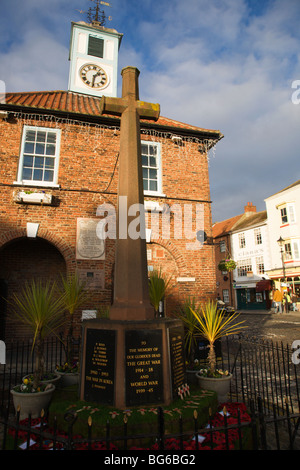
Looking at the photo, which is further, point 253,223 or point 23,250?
point 253,223

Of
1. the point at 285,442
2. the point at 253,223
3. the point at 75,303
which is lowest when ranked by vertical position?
the point at 285,442

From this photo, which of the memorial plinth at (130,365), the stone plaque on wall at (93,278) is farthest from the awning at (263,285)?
the memorial plinth at (130,365)

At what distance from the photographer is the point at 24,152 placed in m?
9.90

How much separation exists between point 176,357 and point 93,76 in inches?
542

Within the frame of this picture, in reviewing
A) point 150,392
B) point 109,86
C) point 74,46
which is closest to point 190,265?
point 150,392

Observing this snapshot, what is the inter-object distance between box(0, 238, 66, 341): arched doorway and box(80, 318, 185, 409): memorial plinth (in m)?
6.42

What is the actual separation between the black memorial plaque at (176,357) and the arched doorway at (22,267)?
6.59 m

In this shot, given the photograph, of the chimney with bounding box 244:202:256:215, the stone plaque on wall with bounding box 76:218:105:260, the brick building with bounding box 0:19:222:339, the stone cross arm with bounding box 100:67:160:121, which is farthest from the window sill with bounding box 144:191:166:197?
the chimney with bounding box 244:202:256:215

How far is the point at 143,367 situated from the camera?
3.91 meters

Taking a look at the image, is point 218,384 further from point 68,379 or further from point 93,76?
point 93,76

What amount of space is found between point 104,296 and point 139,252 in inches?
207

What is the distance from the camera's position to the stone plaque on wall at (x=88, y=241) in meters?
9.46

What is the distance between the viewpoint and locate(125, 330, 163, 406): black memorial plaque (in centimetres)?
382

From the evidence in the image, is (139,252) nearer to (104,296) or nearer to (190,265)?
(104,296)
